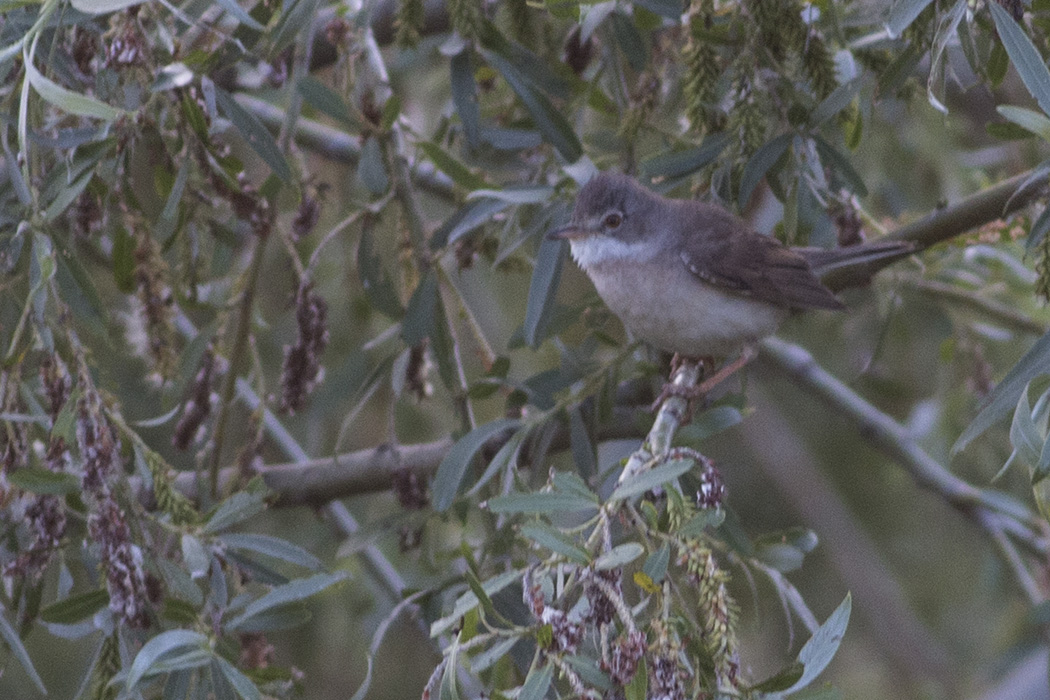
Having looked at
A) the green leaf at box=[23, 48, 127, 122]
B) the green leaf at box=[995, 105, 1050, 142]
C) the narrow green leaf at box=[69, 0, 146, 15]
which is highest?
the narrow green leaf at box=[69, 0, 146, 15]

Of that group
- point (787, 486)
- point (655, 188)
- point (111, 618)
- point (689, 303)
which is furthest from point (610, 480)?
point (787, 486)

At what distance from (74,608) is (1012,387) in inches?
78.1

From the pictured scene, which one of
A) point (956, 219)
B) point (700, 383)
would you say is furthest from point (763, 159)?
point (700, 383)

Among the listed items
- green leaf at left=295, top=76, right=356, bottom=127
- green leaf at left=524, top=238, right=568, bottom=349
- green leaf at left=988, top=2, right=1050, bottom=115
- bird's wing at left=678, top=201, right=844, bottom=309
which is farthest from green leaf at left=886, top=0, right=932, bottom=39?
green leaf at left=295, top=76, right=356, bottom=127

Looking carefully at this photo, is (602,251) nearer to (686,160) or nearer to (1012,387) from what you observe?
(686,160)

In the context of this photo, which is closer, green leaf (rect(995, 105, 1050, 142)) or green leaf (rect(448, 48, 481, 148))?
green leaf (rect(995, 105, 1050, 142))

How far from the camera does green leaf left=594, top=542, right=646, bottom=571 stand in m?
1.92

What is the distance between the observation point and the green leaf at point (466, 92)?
337 centimetres

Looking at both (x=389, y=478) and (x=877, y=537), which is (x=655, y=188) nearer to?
(x=389, y=478)

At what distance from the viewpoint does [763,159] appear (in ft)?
9.57

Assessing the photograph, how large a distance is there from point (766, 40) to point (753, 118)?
7.5 inches

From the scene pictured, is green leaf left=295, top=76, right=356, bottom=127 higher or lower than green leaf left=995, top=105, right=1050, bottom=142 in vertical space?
lower

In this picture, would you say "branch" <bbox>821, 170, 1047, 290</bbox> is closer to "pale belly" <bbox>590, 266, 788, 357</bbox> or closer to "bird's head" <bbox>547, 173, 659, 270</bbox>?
"pale belly" <bbox>590, 266, 788, 357</bbox>

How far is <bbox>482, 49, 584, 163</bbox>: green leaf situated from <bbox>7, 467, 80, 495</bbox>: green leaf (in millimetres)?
1527
